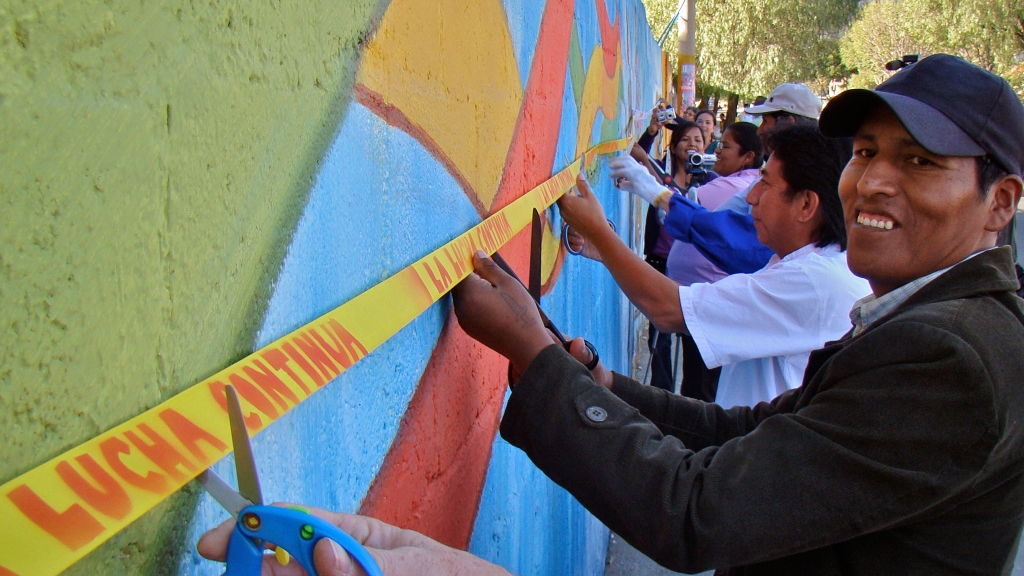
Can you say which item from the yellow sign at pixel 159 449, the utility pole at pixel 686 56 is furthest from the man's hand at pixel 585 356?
the utility pole at pixel 686 56

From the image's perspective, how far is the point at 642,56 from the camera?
26.6ft

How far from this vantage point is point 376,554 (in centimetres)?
73

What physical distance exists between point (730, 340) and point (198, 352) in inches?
73.7

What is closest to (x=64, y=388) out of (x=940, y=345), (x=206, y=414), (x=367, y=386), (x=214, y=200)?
(x=206, y=414)

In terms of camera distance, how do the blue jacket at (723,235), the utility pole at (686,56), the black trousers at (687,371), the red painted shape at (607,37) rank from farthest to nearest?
1. the utility pole at (686,56)
2. the red painted shape at (607,37)
3. the black trousers at (687,371)
4. the blue jacket at (723,235)

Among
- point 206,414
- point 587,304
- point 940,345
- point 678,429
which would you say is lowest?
point 587,304

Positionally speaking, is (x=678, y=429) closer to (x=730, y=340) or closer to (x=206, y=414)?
(x=730, y=340)

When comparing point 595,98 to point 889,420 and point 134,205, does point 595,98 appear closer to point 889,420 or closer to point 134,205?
point 889,420

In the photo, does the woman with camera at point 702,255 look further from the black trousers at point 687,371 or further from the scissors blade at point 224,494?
the scissors blade at point 224,494

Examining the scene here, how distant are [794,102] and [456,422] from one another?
3.90m

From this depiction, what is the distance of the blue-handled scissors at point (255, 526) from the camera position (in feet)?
2.19

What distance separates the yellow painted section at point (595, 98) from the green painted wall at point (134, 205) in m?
2.51

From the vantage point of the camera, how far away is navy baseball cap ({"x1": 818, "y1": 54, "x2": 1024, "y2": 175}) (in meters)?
1.42

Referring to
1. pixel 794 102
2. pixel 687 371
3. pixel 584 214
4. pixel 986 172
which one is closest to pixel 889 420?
pixel 986 172
